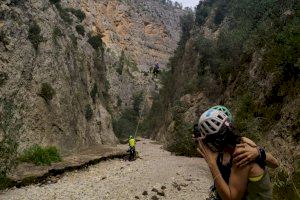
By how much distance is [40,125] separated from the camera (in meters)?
29.7

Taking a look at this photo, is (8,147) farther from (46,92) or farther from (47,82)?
(47,82)

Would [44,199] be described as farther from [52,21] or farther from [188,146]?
[52,21]

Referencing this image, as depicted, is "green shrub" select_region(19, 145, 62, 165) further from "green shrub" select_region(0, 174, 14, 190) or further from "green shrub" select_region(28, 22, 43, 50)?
"green shrub" select_region(28, 22, 43, 50)

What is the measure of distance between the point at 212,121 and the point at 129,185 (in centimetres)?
1215

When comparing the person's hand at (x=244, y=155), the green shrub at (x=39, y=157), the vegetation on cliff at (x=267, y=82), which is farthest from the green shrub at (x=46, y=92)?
the person's hand at (x=244, y=155)

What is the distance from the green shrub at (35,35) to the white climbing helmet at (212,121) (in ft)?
101

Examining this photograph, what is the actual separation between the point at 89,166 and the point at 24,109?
9606mm

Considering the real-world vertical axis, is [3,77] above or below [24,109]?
above

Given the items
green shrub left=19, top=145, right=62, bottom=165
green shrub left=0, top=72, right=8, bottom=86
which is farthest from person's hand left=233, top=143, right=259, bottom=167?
green shrub left=0, top=72, right=8, bottom=86

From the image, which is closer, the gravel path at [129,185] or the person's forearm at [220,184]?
the person's forearm at [220,184]

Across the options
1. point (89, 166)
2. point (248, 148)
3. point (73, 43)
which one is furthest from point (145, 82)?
point (248, 148)

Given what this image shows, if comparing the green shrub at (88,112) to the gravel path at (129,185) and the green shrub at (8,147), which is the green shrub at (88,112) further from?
the green shrub at (8,147)

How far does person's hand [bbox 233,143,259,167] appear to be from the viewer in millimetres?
3082

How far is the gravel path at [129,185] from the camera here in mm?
13297
